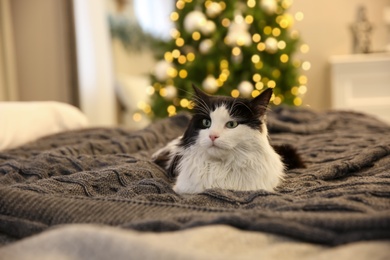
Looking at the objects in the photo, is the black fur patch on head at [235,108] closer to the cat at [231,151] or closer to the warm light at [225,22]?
the cat at [231,151]

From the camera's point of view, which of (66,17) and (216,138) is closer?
(216,138)

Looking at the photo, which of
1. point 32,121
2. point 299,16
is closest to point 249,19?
point 299,16

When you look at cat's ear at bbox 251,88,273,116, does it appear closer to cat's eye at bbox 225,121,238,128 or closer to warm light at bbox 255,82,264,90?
cat's eye at bbox 225,121,238,128

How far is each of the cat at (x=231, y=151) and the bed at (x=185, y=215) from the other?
0.06 m

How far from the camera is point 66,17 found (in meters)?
4.25

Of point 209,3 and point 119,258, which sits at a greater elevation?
point 209,3

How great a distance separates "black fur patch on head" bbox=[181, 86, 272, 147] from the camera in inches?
44.9

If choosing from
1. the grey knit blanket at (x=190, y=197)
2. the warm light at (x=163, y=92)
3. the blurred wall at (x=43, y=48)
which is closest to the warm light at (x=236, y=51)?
the warm light at (x=163, y=92)

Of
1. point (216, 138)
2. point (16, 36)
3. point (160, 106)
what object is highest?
point (16, 36)

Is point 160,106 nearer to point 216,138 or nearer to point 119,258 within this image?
point 216,138

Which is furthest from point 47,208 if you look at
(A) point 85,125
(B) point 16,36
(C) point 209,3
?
(B) point 16,36

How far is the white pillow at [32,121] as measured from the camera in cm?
207

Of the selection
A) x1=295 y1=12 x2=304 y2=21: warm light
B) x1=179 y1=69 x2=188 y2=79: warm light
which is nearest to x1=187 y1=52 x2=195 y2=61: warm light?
x1=179 y1=69 x2=188 y2=79: warm light

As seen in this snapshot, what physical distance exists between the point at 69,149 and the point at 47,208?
2.62 feet
